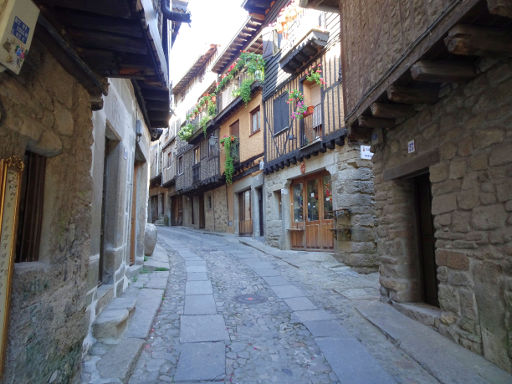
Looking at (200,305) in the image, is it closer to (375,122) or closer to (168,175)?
(375,122)

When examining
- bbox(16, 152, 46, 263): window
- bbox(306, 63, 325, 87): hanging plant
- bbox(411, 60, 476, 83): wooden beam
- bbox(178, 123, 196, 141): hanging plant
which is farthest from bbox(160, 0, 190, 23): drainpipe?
bbox(178, 123, 196, 141): hanging plant

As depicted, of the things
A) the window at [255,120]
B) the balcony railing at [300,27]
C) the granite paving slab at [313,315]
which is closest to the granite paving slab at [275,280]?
the granite paving slab at [313,315]

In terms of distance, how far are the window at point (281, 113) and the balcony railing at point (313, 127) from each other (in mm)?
1018

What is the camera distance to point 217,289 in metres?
5.67

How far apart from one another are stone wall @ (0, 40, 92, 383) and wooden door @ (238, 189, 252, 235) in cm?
1064

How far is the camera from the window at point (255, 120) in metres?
12.3

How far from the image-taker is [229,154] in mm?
14109

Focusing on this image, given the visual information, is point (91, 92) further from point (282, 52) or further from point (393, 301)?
point (282, 52)

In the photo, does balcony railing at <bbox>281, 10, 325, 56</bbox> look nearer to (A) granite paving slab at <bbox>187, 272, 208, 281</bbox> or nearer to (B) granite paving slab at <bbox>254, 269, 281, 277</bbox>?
(B) granite paving slab at <bbox>254, 269, 281, 277</bbox>

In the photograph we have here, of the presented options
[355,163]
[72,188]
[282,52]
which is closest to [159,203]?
[282,52]

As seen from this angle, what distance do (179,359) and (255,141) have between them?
9.70 metres

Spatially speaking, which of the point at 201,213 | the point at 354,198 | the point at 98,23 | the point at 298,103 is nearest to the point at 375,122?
the point at 354,198

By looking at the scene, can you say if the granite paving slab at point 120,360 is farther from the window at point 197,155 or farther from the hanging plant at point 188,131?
the hanging plant at point 188,131

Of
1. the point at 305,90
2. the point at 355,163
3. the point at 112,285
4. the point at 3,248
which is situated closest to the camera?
the point at 3,248
